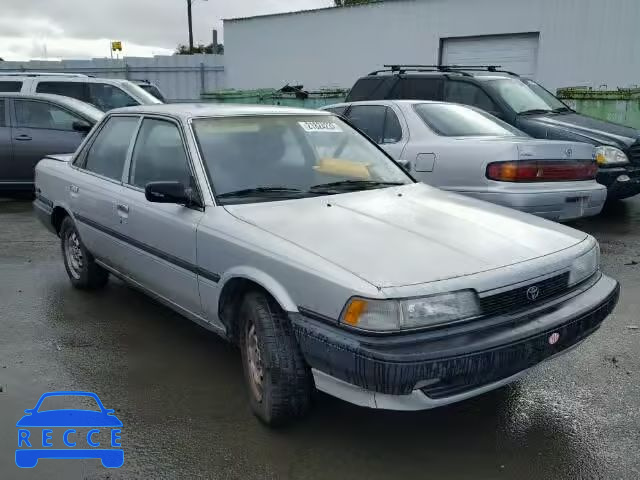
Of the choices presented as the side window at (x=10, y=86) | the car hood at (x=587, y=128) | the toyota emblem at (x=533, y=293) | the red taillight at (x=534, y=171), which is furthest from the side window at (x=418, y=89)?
the side window at (x=10, y=86)

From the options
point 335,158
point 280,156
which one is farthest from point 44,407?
point 335,158

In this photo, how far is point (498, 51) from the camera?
17.0m

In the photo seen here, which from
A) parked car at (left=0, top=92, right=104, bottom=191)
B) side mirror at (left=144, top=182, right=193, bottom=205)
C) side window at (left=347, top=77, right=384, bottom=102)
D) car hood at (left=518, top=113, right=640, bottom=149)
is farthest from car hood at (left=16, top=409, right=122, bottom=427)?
side window at (left=347, top=77, right=384, bottom=102)

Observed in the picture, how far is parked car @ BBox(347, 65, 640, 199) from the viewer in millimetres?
7273

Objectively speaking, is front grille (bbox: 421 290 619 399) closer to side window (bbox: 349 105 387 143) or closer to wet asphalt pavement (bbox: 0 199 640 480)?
wet asphalt pavement (bbox: 0 199 640 480)

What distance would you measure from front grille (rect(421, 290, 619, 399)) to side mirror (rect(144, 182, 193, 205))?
169cm

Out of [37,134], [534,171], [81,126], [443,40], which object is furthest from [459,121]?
[443,40]

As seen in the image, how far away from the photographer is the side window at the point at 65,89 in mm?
11117

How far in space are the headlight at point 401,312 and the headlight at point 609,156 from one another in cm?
546

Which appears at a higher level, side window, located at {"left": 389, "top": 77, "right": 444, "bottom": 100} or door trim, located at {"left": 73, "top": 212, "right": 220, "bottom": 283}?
side window, located at {"left": 389, "top": 77, "right": 444, "bottom": 100}

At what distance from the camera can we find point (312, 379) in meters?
2.90

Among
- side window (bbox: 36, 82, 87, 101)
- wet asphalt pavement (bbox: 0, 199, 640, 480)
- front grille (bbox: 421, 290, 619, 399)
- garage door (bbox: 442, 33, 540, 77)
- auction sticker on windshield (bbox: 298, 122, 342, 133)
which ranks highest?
garage door (bbox: 442, 33, 540, 77)

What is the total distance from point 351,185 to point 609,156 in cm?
470

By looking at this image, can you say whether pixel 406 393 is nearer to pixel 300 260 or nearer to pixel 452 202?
pixel 300 260
